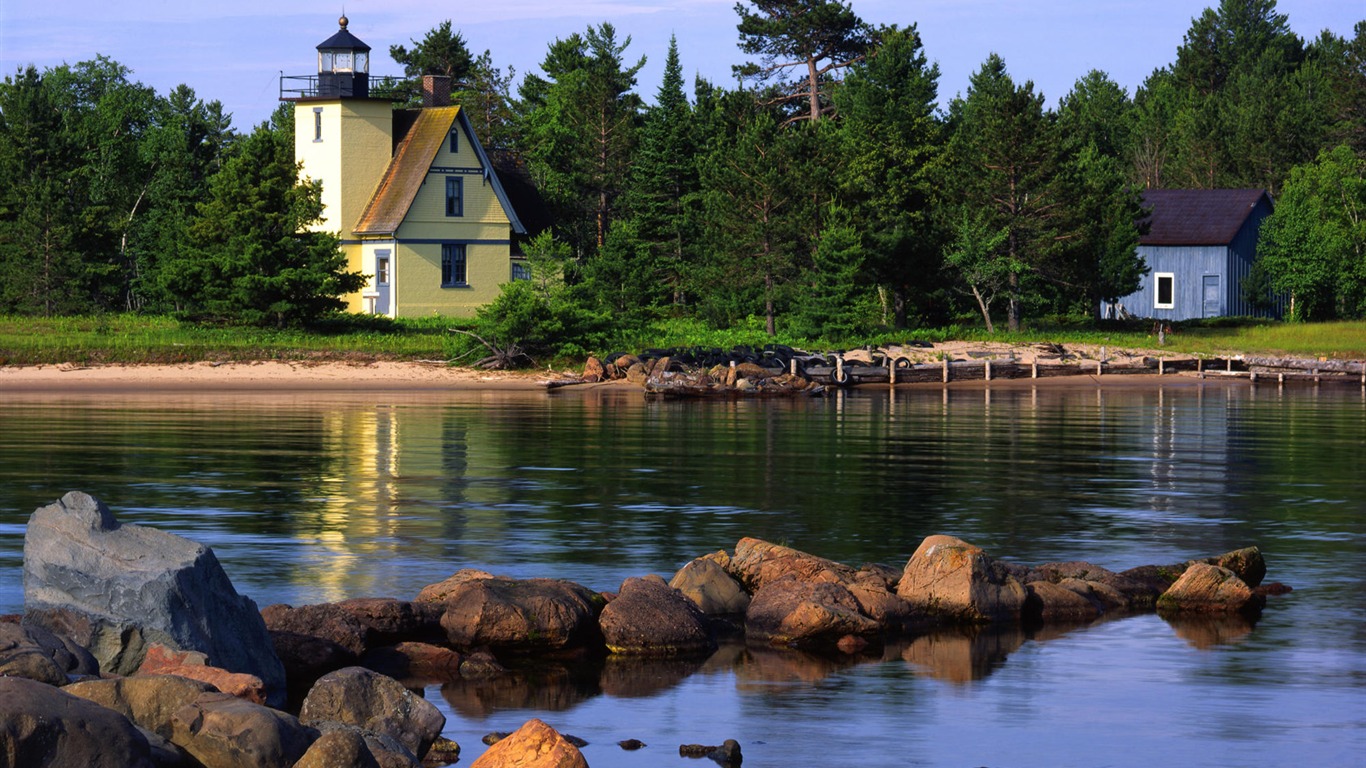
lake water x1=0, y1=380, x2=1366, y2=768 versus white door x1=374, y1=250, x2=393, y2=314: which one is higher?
white door x1=374, y1=250, x2=393, y2=314

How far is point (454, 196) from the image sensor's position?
66.9 meters

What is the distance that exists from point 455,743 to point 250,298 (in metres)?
45.1

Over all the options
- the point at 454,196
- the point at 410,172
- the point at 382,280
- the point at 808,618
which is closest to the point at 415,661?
the point at 808,618

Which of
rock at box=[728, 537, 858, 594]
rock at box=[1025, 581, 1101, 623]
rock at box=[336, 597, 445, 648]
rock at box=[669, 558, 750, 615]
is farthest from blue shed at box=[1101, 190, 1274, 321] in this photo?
rock at box=[336, 597, 445, 648]

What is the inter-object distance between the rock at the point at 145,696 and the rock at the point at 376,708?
3.54ft

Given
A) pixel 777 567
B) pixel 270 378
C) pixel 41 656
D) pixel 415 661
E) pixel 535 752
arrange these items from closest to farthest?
pixel 535 752 < pixel 41 656 < pixel 415 661 < pixel 777 567 < pixel 270 378

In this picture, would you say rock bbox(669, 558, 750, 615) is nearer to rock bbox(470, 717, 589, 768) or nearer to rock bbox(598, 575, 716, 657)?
rock bbox(598, 575, 716, 657)

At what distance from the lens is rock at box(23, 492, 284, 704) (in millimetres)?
12344

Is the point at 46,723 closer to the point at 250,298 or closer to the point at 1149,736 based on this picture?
the point at 1149,736

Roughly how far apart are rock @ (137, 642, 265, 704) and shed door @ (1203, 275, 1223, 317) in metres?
66.2

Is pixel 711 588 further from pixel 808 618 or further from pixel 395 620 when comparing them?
pixel 395 620

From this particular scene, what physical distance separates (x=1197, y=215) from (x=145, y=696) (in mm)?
69220

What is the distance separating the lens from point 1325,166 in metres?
73.8

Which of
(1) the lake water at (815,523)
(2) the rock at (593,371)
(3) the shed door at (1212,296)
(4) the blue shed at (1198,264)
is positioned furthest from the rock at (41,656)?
(3) the shed door at (1212,296)
